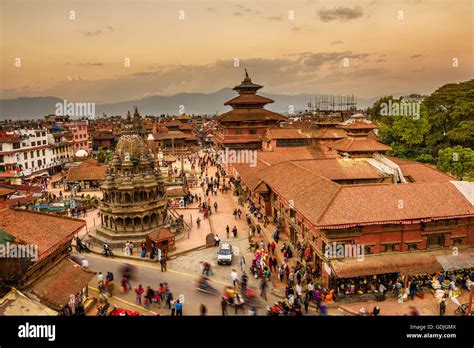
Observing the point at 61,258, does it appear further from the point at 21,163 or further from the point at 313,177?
the point at 21,163

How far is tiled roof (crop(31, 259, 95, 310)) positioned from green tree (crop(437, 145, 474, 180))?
31804mm

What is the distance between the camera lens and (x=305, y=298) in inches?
623

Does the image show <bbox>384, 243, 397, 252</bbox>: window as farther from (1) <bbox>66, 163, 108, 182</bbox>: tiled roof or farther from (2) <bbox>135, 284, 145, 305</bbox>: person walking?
(1) <bbox>66, 163, 108, 182</bbox>: tiled roof

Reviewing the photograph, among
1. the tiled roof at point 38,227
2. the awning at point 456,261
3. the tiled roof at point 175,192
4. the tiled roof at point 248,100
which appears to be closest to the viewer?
the tiled roof at point 38,227

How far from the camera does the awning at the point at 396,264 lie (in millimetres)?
16172

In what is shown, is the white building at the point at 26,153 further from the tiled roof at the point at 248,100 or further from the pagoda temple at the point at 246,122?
the tiled roof at the point at 248,100

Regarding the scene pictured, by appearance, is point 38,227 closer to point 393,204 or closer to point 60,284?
point 60,284

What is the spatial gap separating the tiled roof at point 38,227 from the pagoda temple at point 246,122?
104ft

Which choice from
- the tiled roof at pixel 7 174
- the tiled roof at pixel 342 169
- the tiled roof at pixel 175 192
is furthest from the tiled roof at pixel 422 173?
the tiled roof at pixel 7 174

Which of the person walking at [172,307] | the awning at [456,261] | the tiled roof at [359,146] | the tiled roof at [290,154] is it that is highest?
the tiled roof at [359,146]

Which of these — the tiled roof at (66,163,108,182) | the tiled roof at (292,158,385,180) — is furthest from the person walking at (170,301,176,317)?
the tiled roof at (66,163,108,182)

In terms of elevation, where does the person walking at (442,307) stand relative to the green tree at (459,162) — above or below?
below

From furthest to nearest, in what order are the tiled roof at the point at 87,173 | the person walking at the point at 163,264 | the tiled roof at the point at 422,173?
the tiled roof at the point at 87,173 < the tiled roof at the point at 422,173 < the person walking at the point at 163,264
